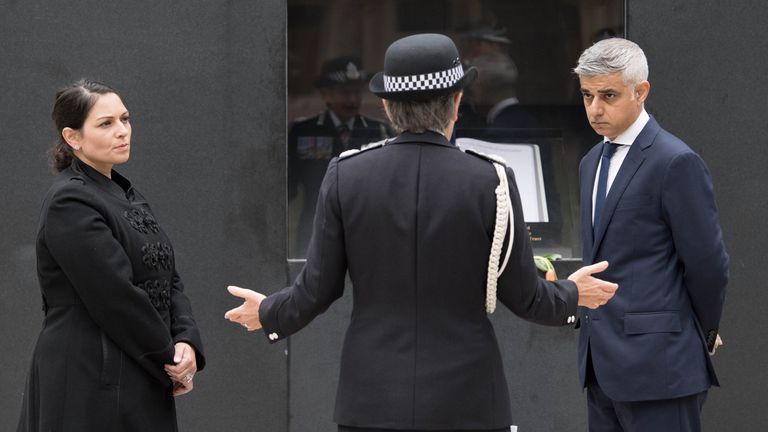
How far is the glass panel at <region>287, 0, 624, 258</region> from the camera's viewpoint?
21.2 ft

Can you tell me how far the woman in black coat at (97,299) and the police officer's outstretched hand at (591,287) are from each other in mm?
1523

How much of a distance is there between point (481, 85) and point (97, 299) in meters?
3.37

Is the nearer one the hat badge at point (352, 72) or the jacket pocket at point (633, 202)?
the jacket pocket at point (633, 202)

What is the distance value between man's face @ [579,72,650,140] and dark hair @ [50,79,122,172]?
193 cm

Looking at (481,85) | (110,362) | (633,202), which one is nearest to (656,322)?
(633,202)

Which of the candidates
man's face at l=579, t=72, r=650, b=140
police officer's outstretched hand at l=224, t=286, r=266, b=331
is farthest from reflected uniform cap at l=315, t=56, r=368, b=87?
police officer's outstretched hand at l=224, t=286, r=266, b=331

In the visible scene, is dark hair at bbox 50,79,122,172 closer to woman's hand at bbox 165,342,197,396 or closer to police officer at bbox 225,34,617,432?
woman's hand at bbox 165,342,197,396

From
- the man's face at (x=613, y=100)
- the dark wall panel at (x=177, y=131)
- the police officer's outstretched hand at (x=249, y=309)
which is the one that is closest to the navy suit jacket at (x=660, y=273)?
the man's face at (x=613, y=100)

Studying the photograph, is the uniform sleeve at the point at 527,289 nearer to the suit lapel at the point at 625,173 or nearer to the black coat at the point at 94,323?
the suit lapel at the point at 625,173

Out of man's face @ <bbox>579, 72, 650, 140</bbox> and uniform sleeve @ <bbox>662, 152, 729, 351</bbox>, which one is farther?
man's face @ <bbox>579, 72, 650, 140</bbox>

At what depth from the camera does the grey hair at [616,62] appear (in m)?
4.37

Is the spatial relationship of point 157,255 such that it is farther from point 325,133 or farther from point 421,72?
point 325,133

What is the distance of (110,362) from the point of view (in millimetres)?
3967

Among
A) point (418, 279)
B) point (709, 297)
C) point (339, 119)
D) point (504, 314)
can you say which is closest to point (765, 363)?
point (504, 314)
